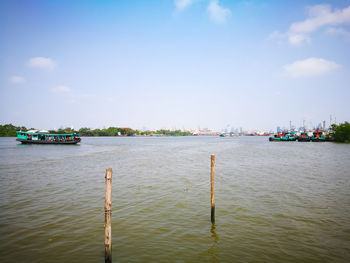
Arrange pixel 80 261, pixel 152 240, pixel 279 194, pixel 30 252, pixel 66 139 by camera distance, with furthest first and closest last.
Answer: pixel 66 139 < pixel 279 194 < pixel 152 240 < pixel 30 252 < pixel 80 261

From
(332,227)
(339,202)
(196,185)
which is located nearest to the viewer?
(332,227)

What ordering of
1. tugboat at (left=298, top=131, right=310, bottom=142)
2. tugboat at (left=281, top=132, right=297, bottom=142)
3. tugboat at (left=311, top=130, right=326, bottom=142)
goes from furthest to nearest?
tugboat at (left=281, top=132, right=297, bottom=142) < tugboat at (left=298, top=131, right=310, bottom=142) < tugboat at (left=311, top=130, right=326, bottom=142)

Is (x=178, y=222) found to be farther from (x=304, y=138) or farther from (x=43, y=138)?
(x=304, y=138)

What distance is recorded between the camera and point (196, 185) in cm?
1859

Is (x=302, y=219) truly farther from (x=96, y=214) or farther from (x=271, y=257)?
(x=96, y=214)

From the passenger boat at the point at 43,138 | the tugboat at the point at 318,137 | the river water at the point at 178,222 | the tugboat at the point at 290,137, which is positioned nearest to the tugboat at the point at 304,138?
the tugboat at the point at 318,137

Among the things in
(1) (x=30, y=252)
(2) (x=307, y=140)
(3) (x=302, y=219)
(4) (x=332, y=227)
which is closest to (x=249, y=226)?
(3) (x=302, y=219)

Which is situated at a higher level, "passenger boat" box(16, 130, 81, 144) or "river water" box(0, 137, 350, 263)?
"passenger boat" box(16, 130, 81, 144)

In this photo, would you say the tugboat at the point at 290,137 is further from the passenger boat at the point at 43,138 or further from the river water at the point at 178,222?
the passenger boat at the point at 43,138

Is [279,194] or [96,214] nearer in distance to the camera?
[96,214]

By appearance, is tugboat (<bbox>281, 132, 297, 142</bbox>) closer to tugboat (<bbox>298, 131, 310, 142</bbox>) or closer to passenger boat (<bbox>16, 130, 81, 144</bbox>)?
tugboat (<bbox>298, 131, 310, 142</bbox>)

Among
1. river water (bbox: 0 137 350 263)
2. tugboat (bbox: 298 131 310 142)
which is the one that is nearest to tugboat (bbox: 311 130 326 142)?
tugboat (bbox: 298 131 310 142)

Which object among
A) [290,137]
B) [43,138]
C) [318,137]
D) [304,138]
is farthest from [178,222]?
[290,137]

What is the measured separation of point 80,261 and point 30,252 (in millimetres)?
2232
